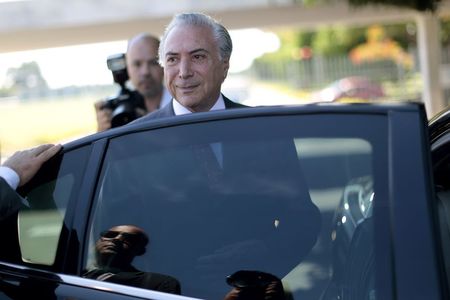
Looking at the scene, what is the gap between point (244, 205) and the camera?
209cm

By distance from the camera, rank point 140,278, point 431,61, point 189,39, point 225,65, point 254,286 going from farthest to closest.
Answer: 1. point 431,61
2. point 225,65
3. point 189,39
4. point 140,278
5. point 254,286

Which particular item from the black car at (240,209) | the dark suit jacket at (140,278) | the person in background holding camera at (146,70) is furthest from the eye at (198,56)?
the person in background holding camera at (146,70)

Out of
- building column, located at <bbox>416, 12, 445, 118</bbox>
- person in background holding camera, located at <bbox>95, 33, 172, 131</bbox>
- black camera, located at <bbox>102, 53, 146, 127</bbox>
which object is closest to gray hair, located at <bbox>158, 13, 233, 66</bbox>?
black camera, located at <bbox>102, 53, 146, 127</bbox>

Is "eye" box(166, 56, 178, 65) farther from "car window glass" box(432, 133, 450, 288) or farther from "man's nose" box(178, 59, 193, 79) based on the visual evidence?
"car window glass" box(432, 133, 450, 288)

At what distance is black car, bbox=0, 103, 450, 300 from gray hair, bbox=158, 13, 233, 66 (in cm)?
74

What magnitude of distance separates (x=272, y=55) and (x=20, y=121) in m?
35.3

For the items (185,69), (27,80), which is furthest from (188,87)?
(27,80)

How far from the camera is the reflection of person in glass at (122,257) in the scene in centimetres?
211

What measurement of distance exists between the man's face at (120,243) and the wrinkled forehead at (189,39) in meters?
0.86

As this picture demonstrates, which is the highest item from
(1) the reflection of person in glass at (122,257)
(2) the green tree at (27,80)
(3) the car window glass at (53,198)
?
(2) the green tree at (27,80)

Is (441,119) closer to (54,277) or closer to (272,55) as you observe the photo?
(54,277)

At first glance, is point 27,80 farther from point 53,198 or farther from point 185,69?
point 53,198

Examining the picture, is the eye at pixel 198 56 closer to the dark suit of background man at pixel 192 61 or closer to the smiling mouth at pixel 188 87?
the dark suit of background man at pixel 192 61

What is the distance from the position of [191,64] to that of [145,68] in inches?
82.3
